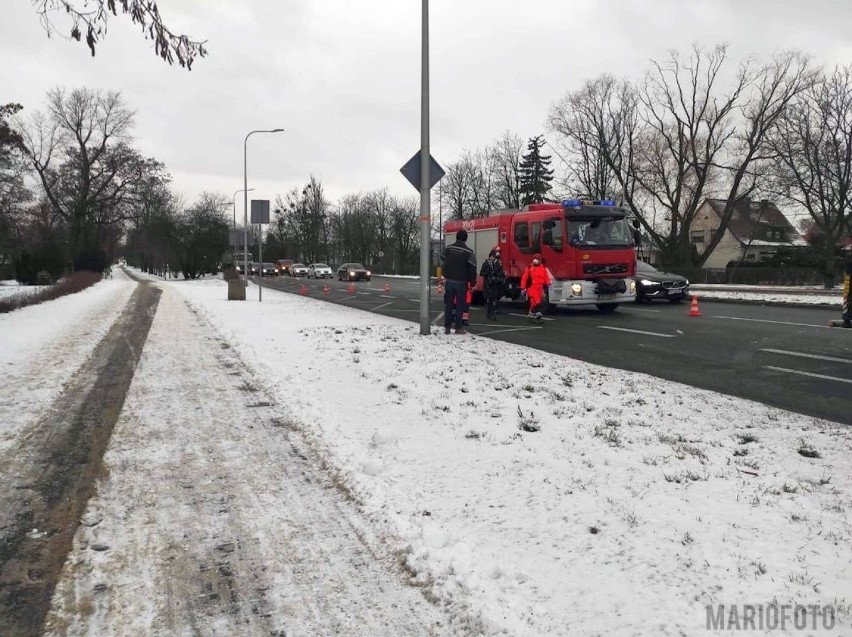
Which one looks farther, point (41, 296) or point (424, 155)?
point (41, 296)

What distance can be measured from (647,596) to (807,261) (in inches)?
2011

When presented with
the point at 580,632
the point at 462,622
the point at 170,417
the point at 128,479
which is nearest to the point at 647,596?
the point at 580,632

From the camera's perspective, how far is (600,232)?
50.5 ft

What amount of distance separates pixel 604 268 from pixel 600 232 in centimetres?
94

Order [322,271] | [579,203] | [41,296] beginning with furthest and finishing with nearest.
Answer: [322,271], [41,296], [579,203]

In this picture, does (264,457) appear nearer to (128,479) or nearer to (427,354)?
(128,479)

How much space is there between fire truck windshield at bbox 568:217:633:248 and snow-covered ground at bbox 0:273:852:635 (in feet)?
26.9

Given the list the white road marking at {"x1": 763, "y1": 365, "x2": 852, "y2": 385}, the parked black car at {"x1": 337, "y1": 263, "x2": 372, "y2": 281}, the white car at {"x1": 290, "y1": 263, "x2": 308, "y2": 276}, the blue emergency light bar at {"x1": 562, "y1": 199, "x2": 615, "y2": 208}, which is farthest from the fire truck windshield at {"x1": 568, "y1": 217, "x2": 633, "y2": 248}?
the white car at {"x1": 290, "y1": 263, "x2": 308, "y2": 276}

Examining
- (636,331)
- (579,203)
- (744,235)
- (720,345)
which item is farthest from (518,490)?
(744,235)

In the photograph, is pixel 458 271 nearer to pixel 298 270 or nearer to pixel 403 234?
pixel 298 270

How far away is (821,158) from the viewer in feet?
96.1

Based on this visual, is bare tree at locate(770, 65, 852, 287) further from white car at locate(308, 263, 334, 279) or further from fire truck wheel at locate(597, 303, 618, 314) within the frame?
white car at locate(308, 263, 334, 279)

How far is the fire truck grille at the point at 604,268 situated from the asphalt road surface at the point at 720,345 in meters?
1.20

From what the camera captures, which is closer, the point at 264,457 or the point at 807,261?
the point at 264,457
